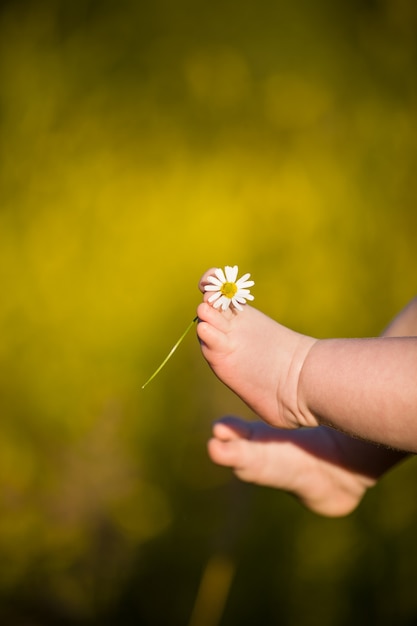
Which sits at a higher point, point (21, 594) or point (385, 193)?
point (385, 193)

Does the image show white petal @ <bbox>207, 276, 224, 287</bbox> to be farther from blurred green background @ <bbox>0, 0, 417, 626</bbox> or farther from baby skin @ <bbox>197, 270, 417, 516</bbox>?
blurred green background @ <bbox>0, 0, 417, 626</bbox>

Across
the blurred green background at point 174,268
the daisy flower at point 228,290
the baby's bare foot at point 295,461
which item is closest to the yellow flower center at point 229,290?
the daisy flower at point 228,290

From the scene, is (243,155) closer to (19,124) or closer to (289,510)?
(19,124)

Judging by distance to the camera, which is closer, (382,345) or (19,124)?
(382,345)

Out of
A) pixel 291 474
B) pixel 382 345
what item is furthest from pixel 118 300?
pixel 382 345

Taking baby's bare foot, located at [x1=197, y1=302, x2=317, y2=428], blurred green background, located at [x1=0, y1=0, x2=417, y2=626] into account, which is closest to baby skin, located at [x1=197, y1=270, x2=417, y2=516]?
baby's bare foot, located at [x1=197, y1=302, x2=317, y2=428]

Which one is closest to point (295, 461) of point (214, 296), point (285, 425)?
point (285, 425)

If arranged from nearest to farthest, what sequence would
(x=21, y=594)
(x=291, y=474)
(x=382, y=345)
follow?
(x=382, y=345)
(x=291, y=474)
(x=21, y=594)
